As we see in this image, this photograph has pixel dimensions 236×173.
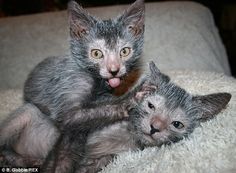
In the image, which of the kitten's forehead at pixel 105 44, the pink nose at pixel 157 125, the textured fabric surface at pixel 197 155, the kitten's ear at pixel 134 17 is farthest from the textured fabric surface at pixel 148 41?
the pink nose at pixel 157 125

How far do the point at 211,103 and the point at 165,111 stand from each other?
0.73 feet

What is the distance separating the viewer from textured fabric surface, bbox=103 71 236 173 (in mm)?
1361

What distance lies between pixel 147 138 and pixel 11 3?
2.25 m

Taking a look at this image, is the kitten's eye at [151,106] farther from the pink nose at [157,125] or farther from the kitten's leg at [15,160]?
the kitten's leg at [15,160]

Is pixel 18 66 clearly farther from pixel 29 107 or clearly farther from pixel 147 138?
pixel 147 138

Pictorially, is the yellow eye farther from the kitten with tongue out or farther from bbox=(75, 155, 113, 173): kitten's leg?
bbox=(75, 155, 113, 173): kitten's leg

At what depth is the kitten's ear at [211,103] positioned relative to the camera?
63.7 inches

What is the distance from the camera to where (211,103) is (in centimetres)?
165

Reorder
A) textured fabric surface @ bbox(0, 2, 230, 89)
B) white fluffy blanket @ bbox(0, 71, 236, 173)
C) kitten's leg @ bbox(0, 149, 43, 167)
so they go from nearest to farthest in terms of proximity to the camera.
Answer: white fluffy blanket @ bbox(0, 71, 236, 173) < kitten's leg @ bbox(0, 149, 43, 167) < textured fabric surface @ bbox(0, 2, 230, 89)

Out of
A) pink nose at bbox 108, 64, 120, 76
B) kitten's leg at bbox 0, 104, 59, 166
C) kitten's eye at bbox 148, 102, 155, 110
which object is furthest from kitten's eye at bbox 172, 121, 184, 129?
kitten's leg at bbox 0, 104, 59, 166

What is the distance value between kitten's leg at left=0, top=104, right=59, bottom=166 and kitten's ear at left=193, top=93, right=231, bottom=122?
646mm

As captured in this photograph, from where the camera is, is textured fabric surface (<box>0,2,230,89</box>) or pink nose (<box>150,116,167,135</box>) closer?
pink nose (<box>150,116,167,135</box>)

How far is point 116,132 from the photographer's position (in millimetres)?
1712

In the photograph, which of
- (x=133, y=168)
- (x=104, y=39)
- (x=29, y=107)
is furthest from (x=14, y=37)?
(x=133, y=168)
